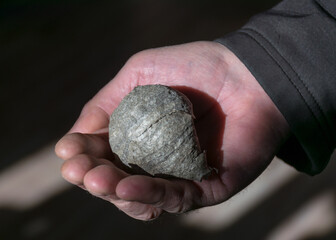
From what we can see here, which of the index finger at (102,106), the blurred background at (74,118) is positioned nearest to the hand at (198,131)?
the index finger at (102,106)

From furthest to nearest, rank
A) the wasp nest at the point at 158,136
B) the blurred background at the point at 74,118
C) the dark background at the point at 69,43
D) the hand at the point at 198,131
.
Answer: the dark background at the point at 69,43 < the blurred background at the point at 74,118 < the wasp nest at the point at 158,136 < the hand at the point at 198,131

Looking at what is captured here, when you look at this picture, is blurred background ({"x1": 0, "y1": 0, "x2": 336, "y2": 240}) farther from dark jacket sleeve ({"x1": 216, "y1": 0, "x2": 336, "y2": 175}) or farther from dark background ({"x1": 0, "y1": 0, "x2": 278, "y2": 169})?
dark jacket sleeve ({"x1": 216, "y1": 0, "x2": 336, "y2": 175})

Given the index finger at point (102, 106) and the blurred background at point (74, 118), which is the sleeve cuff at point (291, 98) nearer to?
the index finger at point (102, 106)

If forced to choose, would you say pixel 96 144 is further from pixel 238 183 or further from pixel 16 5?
pixel 16 5

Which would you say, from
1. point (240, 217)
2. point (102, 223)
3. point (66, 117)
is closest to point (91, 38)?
point (66, 117)

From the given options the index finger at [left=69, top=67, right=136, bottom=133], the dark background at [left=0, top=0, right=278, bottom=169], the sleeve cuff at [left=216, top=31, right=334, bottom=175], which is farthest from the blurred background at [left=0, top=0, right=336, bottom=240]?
the index finger at [left=69, top=67, right=136, bottom=133]

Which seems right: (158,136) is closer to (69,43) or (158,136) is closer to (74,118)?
(74,118)
